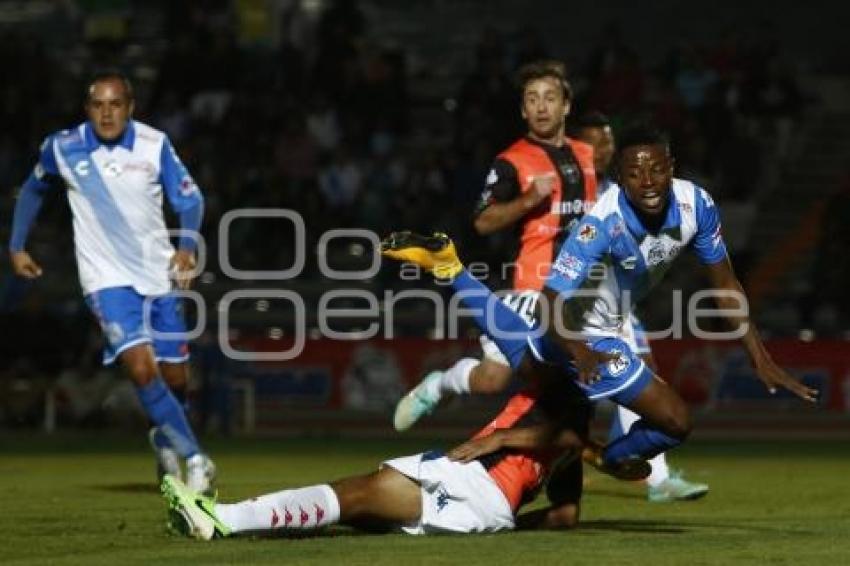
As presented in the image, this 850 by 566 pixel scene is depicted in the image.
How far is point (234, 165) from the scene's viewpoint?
2677 cm

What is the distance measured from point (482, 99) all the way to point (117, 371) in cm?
678

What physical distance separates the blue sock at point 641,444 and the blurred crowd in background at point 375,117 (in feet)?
43.5

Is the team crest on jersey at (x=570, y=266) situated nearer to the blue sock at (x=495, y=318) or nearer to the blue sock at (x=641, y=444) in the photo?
the blue sock at (x=495, y=318)

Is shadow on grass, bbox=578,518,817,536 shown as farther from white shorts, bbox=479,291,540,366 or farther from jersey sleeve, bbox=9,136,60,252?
jersey sleeve, bbox=9,136,60,252

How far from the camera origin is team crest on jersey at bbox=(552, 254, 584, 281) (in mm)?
9727

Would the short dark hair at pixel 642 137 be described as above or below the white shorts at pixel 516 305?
above

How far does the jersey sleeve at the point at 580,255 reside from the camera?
383 inches

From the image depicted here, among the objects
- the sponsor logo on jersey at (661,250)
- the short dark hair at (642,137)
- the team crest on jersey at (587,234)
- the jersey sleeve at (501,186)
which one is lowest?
the sponsor logo on jersey at (661,250)

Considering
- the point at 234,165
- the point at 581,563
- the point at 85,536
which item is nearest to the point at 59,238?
the point at 234,165

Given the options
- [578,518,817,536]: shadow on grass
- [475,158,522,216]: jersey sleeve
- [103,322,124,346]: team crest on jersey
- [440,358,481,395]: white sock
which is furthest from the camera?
[440,358,481,395]: white sock

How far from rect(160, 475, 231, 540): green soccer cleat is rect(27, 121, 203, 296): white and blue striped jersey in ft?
12.3

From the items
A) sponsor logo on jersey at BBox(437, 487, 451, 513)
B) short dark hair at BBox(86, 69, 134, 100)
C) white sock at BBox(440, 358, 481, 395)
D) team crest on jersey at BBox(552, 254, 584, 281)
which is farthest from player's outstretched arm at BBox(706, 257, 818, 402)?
short dark hair at BBox(86, 69, 134, 100)

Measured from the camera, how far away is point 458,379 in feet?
45.2

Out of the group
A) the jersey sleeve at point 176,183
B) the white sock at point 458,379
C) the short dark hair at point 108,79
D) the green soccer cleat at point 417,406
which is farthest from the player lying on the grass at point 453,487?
the short dark hair at point 108,79
